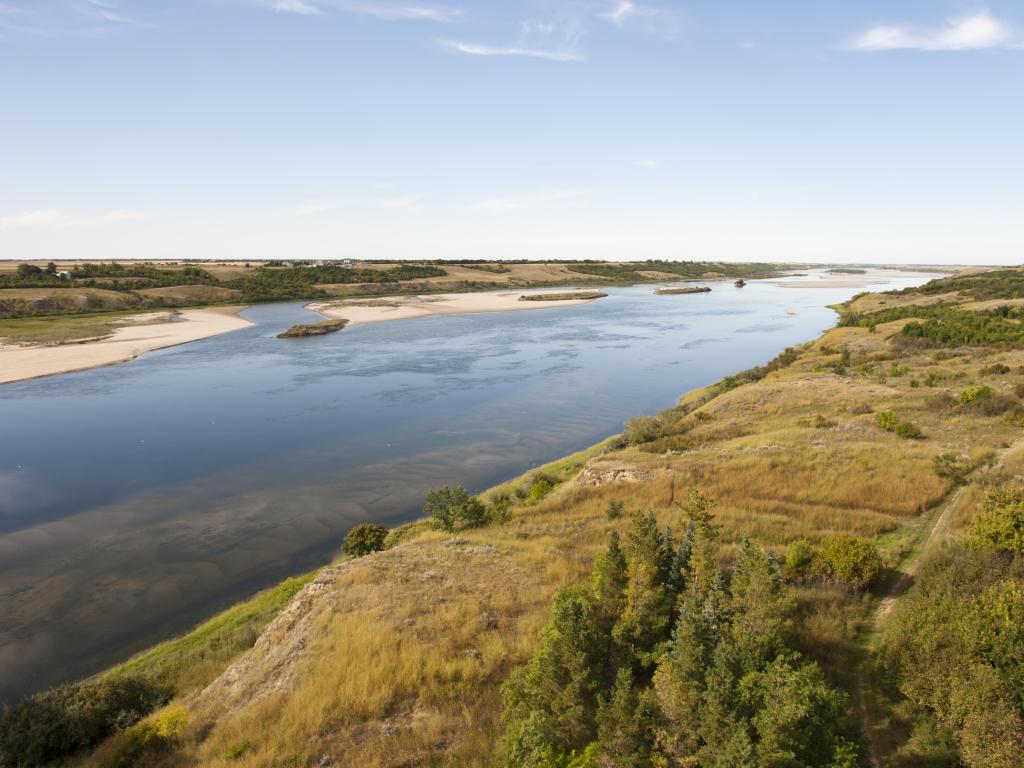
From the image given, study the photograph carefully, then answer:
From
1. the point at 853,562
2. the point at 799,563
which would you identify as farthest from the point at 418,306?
the point at 853,562

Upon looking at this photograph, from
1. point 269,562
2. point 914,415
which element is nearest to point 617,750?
point 269,562

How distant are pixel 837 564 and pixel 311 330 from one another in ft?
238

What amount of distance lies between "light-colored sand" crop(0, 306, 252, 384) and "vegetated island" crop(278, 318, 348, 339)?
1128 cm

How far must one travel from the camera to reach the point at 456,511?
59.1 ft

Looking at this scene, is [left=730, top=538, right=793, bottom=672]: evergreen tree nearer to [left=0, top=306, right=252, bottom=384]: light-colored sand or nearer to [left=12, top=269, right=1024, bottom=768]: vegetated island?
[left=12, top=269, right=1024, bottom=768]: vegetated island

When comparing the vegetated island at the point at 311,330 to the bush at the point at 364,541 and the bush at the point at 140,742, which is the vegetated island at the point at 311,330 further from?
the bush at the point at 140,742

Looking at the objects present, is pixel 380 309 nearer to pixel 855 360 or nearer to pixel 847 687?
pixel 855 360

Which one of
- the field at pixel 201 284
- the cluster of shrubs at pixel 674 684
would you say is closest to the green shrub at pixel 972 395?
the cluster of shrubs at pixel 674 684

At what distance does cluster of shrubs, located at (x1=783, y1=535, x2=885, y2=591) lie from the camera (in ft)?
37.1

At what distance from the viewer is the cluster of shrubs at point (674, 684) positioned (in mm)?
6676

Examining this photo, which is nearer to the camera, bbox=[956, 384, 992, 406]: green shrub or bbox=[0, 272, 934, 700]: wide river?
bbox=[0, 272, 934, 700]: wide river

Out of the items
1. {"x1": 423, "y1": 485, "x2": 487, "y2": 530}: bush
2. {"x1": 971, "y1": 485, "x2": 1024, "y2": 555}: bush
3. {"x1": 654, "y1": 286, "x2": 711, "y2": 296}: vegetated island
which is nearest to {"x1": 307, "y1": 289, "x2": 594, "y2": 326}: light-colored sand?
{"x1": 654, "y1": 286, "x2": 711, "y2": 296}: vegetated island

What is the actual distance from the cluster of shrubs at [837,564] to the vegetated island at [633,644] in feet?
0.18

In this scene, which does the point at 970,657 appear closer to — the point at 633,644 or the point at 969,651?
the point at 969,651
